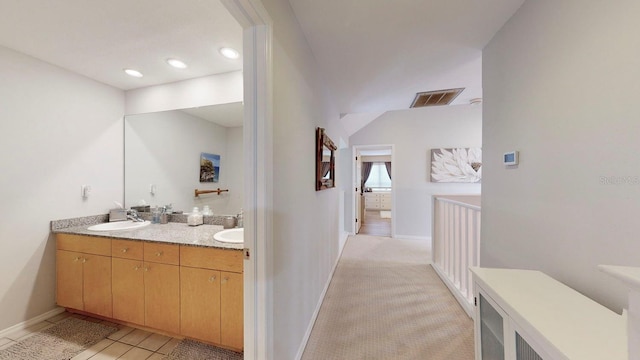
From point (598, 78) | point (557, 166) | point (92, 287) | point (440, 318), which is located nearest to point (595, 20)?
point (598, 78)

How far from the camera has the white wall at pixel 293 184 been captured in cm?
114

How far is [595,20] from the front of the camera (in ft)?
2.85

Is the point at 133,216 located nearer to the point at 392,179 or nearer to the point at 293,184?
the point at 293,184

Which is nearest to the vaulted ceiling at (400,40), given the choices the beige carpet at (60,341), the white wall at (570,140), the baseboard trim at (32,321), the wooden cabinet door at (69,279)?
the white wall at (570,140)

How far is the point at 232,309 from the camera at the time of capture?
1466 millimetres

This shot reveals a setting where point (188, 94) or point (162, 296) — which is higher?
point (188, 94)

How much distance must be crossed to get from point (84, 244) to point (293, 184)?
2001 millimetres

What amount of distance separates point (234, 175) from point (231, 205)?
32 cm

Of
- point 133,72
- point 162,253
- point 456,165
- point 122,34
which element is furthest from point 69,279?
point 456,165

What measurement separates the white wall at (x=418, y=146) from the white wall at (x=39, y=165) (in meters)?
4.33

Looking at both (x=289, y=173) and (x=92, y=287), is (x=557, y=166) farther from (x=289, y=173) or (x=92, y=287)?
(x=92, y=287)

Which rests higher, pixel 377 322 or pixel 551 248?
pixel 551 248

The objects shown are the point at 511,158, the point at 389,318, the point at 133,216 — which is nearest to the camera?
the point at 511,158

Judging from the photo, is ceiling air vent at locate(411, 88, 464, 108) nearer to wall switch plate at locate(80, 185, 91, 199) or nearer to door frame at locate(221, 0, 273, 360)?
door frame at locate(221, 0, 273, 360)
